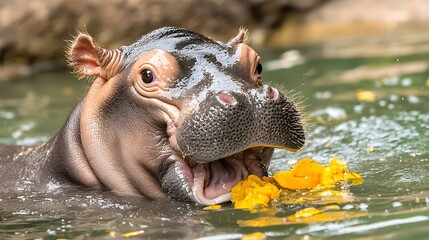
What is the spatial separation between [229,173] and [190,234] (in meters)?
0.69

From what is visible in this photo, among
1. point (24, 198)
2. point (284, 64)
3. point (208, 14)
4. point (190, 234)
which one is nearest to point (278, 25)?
point (208, 14)

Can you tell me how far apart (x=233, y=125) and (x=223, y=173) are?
410mm

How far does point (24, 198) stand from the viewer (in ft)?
15.8

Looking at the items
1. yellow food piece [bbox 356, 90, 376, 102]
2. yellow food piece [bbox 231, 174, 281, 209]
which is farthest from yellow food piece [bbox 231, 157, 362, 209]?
yellow food piece [bbox 356, 90, 376, 102]

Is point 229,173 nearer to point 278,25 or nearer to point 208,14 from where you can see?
point 208,14

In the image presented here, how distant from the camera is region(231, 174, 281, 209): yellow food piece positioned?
13.7 feet

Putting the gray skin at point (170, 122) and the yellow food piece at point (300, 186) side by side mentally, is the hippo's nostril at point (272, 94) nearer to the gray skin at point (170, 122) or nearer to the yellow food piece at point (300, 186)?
the gray skin at point (170, 122)

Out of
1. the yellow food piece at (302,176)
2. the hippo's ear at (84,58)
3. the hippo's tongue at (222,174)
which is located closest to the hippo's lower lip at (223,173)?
the hippo's tongue at (222,174)

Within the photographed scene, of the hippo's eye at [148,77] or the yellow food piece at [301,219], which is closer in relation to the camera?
the yellow food piece at [301,219]

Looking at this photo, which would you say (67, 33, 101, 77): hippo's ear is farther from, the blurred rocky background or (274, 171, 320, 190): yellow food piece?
the blurred rocky background

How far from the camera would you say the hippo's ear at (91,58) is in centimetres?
472

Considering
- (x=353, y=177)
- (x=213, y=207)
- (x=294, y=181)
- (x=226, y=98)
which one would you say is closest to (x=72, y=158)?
(x=213, y=207)

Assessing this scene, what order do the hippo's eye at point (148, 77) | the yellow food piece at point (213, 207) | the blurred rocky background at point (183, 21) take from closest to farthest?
1. the yellow food piece at point (213, 207)
2. the hippo's eye at point (148, 77)
3. the blurred rocky background at point (183, 21)

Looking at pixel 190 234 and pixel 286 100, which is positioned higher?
pixel 286 100
